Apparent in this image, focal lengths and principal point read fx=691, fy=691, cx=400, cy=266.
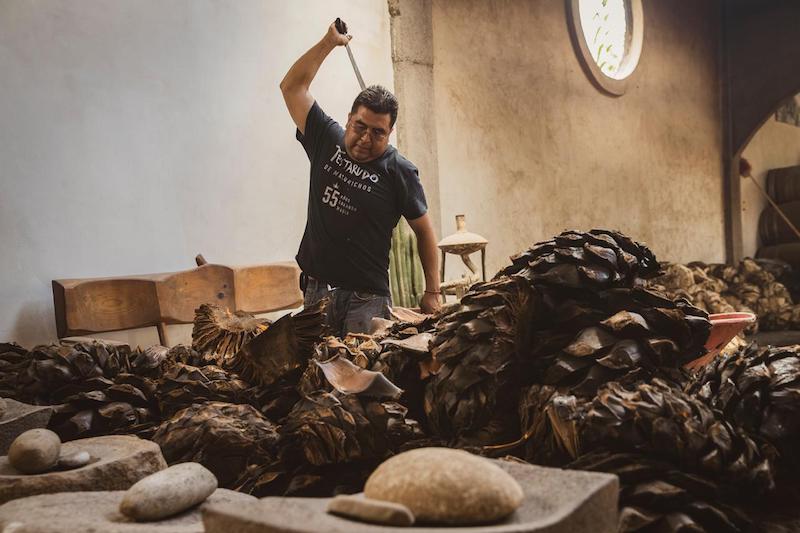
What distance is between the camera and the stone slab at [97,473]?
887mm

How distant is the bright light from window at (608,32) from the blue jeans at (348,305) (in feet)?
20.7

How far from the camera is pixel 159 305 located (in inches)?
126

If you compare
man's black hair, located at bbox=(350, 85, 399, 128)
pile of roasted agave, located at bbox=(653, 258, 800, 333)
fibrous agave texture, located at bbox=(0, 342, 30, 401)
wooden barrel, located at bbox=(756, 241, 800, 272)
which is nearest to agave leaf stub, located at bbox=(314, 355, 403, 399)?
fibrous agave texture, located at bbox=(0, 342, 30, 401)

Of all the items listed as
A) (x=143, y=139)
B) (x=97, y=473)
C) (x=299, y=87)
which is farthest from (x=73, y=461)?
(x=143, y=139)

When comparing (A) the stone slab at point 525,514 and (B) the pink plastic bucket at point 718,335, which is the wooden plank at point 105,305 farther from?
(A) the stone slab at point 525,514

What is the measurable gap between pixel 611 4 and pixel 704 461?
30.6 feet

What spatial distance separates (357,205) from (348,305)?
51 centimetres

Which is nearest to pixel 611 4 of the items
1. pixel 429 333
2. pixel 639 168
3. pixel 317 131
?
pixel 639 168

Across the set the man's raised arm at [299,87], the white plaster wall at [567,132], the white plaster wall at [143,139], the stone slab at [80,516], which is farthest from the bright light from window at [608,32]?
the stone slab at [80,516]

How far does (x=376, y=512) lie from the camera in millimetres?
535

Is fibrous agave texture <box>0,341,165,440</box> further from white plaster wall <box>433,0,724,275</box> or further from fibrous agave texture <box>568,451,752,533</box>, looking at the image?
white plaster wall <box>433,0,724,275</box>

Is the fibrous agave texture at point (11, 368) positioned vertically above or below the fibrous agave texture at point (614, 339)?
below

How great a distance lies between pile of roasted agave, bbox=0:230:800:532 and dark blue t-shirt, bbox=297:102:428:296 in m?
1.97

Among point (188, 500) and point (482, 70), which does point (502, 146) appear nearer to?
point (482, 70)
